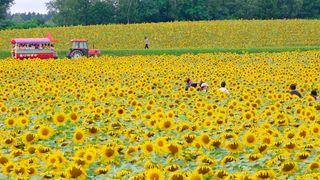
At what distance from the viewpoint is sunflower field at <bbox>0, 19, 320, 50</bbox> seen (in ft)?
198

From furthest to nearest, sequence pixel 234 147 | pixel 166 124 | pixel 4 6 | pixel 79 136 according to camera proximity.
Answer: pixel 4 6 → pixel 166 124 → pixel 79 136 → pixel 234 147

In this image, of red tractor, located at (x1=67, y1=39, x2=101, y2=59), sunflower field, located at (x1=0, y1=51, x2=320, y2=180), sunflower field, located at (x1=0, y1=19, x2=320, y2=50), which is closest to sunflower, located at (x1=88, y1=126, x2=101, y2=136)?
sunflower field, located at (x1=0, y1=51, x2=320, y2=180)

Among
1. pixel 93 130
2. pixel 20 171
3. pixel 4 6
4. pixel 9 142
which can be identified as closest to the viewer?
pixel 20 171

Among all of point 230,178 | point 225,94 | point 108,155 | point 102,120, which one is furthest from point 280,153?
point 225,94

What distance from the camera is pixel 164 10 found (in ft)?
325

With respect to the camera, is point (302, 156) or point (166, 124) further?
point (166, 124)

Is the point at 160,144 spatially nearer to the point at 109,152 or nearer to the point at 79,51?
the point at 109,152

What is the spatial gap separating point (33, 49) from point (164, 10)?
59562mm

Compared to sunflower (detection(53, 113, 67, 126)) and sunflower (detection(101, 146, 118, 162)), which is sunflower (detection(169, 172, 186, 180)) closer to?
sunflower (detection(101, 146, 118, 162))

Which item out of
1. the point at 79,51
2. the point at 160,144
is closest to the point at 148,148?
the point at 160,144

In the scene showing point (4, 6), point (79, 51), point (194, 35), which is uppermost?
point (4, 6)

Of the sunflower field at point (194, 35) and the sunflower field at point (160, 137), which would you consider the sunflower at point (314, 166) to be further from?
the sunflower field at point (194, 35)

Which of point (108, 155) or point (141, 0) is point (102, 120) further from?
point (141, 0)

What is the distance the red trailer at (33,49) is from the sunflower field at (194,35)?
60.1 feet
